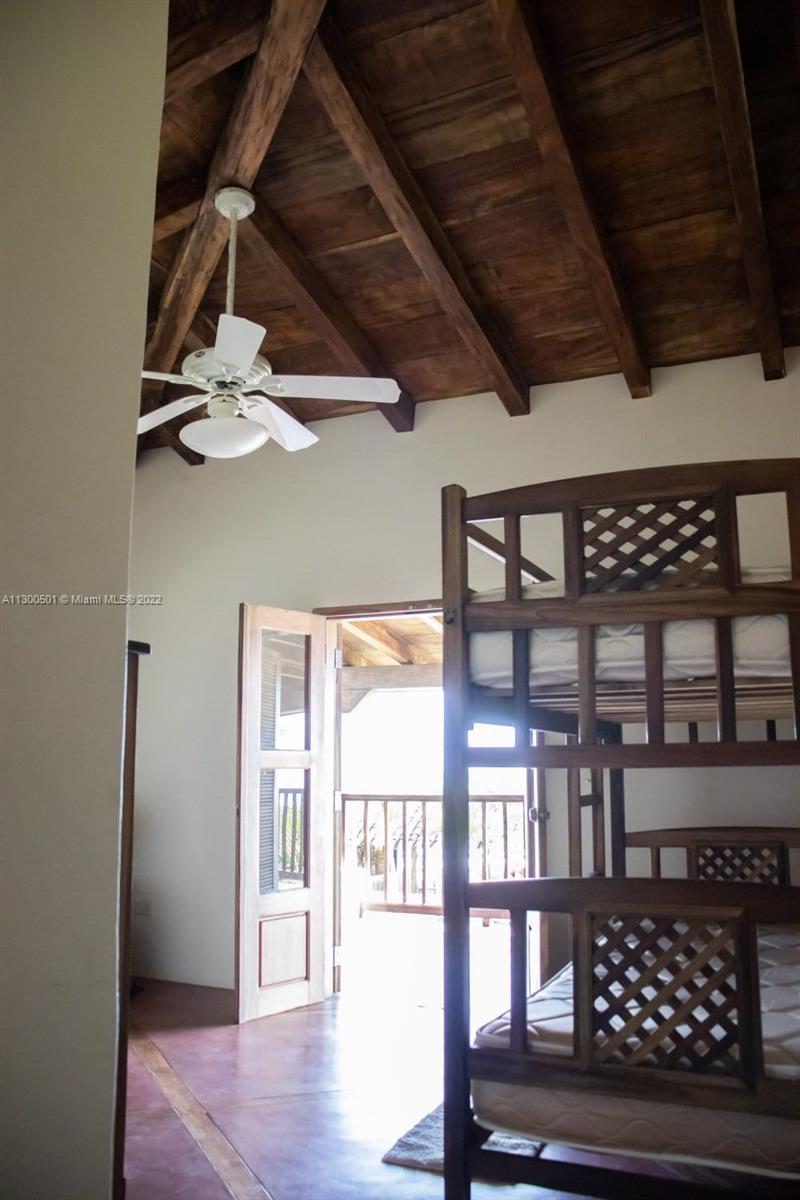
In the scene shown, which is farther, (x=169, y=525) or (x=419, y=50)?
(x=169, y=525)

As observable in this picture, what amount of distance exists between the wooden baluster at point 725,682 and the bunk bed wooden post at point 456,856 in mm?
591

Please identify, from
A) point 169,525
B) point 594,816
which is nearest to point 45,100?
point 594,816

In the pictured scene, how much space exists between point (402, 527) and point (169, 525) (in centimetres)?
162

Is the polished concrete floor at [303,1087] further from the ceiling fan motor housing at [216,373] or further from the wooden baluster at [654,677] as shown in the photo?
the ceiling fan motor housing at [216,373]

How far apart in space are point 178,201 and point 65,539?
3601 mm

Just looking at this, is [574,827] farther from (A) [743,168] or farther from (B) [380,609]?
(A) [743,168]

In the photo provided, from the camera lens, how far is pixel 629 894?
2057 millimetres

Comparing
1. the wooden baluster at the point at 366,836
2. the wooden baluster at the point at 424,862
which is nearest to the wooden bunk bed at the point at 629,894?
the wooden baluster at the point at 424,862

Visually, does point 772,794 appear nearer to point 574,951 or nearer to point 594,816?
point 594,816

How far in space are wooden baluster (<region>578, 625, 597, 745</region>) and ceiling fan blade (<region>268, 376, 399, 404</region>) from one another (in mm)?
1398

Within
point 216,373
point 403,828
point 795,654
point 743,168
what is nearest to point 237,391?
point 216,373

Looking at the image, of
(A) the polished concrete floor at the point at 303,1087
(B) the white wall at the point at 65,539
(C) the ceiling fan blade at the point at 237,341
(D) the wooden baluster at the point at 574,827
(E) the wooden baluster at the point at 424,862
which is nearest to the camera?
(B) the white wall at the point at 65,539

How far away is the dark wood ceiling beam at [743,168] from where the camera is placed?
2969 millimetres

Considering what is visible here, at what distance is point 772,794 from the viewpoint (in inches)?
162
